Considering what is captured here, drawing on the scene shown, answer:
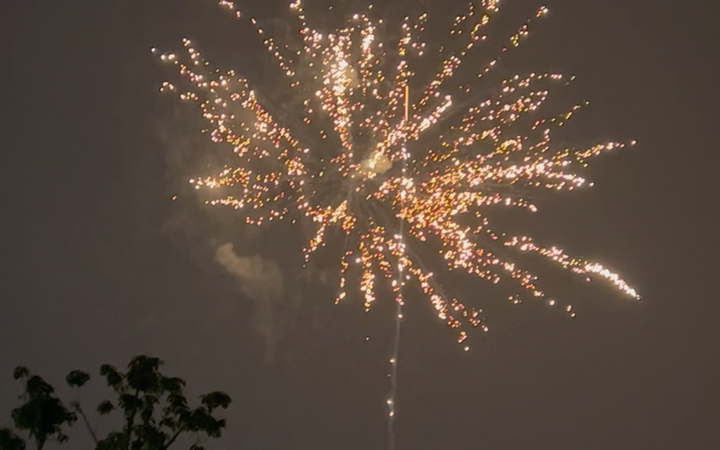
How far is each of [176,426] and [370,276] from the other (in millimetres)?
3665

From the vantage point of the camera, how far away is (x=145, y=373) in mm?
13891

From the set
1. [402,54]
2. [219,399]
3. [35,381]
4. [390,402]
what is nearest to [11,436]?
[35,381]

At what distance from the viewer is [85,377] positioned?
1409cm

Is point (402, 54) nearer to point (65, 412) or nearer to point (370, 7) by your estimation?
point (370, 7)

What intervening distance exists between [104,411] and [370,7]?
6778 millimetres

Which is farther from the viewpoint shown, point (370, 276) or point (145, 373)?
point (145, 373)

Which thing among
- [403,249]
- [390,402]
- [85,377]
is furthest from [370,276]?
[85,377]

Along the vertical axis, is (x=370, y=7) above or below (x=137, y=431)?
above

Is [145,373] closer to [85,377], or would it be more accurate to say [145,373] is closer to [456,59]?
[85,377]

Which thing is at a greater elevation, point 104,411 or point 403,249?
point 403,249

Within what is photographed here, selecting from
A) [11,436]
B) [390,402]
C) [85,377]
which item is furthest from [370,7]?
[11,436]

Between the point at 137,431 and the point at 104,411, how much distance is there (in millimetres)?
548

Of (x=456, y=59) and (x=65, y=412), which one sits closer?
(x=456, y=59)

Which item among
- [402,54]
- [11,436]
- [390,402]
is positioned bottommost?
[11,436]
